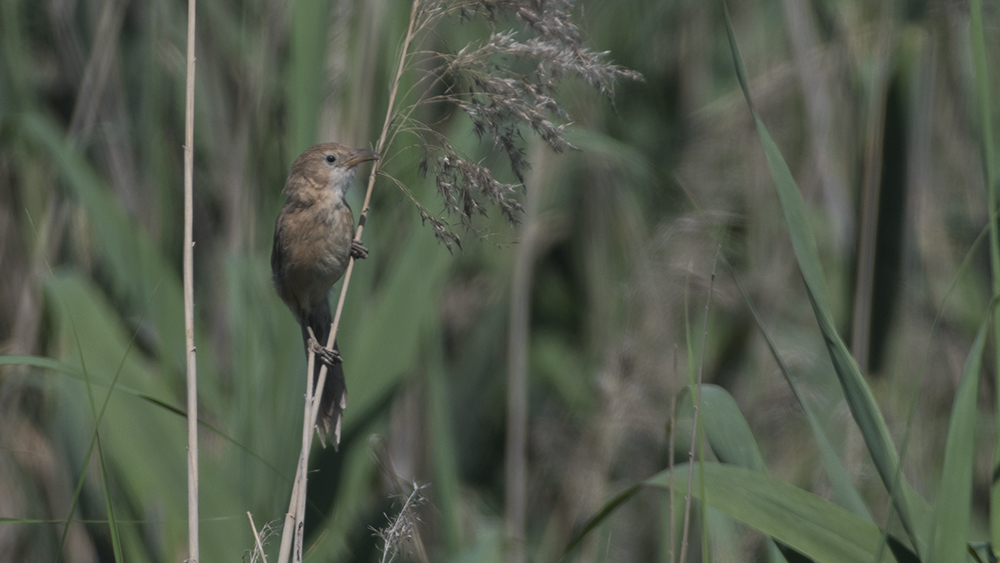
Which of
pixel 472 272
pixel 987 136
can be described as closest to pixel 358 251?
pixel 987 136

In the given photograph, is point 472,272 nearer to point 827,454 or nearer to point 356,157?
point 356,157

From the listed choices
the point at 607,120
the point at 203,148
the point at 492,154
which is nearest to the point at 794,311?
the point at 607,120

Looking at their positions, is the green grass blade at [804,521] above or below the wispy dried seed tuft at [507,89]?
below

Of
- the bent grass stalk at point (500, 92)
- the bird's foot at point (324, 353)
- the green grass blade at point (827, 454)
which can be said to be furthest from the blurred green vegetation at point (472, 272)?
the green grass blade at point (827, 454)

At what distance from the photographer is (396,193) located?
3.00 metres

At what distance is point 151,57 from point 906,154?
2.55 metres

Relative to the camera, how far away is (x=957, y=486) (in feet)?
4.24

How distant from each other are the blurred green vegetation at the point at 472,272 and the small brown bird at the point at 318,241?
3.0 inches

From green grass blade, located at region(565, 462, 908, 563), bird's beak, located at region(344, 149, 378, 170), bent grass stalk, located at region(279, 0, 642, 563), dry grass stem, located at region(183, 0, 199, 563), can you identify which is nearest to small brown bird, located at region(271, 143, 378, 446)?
bird's beak, located at region(344, 149, 378, 170)

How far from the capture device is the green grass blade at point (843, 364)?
135 centimetres

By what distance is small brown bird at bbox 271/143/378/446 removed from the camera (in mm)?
2359

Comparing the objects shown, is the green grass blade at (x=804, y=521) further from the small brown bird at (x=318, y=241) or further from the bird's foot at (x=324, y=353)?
the small brown bird at (x=318, y=241)

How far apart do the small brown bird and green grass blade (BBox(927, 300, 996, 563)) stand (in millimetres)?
1453

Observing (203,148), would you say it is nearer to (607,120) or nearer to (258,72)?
(258,72)
